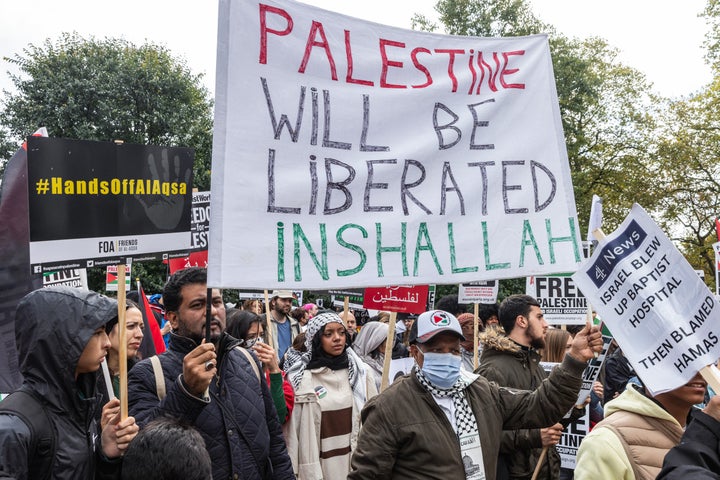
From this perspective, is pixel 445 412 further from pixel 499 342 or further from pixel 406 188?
pixel 499 342

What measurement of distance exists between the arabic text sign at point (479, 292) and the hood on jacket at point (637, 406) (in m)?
6.12

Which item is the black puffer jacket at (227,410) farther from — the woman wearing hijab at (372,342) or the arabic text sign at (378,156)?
the woman wearing hijab at (372,342)

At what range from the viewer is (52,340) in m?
2.94

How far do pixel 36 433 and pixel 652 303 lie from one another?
2406mm

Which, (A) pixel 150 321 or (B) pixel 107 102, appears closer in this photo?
(A) pixel 150 321

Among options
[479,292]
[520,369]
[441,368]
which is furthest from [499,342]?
[479,292]

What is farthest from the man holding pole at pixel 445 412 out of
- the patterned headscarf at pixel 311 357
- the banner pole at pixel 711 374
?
the patterned headscarf at pixel 311 357

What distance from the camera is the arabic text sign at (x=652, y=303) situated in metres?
2.96

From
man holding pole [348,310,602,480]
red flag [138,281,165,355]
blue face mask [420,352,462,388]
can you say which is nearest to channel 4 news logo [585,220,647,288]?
man holding pole [348,310,602,480]

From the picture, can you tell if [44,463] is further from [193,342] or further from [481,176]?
[481,176]

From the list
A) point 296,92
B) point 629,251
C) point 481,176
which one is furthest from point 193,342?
point 629,251

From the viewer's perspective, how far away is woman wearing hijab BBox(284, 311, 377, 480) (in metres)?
5.79

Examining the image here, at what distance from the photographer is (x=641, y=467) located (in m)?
3.09

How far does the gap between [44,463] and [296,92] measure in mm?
1968
